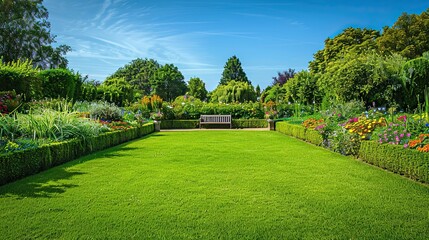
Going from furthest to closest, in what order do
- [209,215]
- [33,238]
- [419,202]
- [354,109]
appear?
[354,109]
[419,202]
[209,215]
[33,238]

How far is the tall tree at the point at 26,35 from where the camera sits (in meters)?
27.5

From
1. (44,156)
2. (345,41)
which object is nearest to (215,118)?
(44,156)

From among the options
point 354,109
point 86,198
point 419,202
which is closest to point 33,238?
point 86,198

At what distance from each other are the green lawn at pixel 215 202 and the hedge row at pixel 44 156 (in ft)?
0.67

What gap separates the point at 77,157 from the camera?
7395 mm

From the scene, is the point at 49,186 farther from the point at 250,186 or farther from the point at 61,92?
the point at 61,92

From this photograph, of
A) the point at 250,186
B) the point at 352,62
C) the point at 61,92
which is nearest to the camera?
the point at 250,186

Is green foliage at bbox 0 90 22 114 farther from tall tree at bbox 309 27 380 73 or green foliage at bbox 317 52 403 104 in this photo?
tall tree at bbox 309 27 380 73

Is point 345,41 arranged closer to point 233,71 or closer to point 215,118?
point 215,118

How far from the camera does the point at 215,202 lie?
12.8 ft

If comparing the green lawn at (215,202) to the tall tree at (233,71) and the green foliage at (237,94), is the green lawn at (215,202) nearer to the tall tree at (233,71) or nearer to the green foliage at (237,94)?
the green foliage at (237,94)

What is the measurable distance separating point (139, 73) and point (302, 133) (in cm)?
5229

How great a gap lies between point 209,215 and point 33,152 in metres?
3.63

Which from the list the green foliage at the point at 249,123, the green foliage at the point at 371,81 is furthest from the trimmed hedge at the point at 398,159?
the green foliage at the point at 249,123
